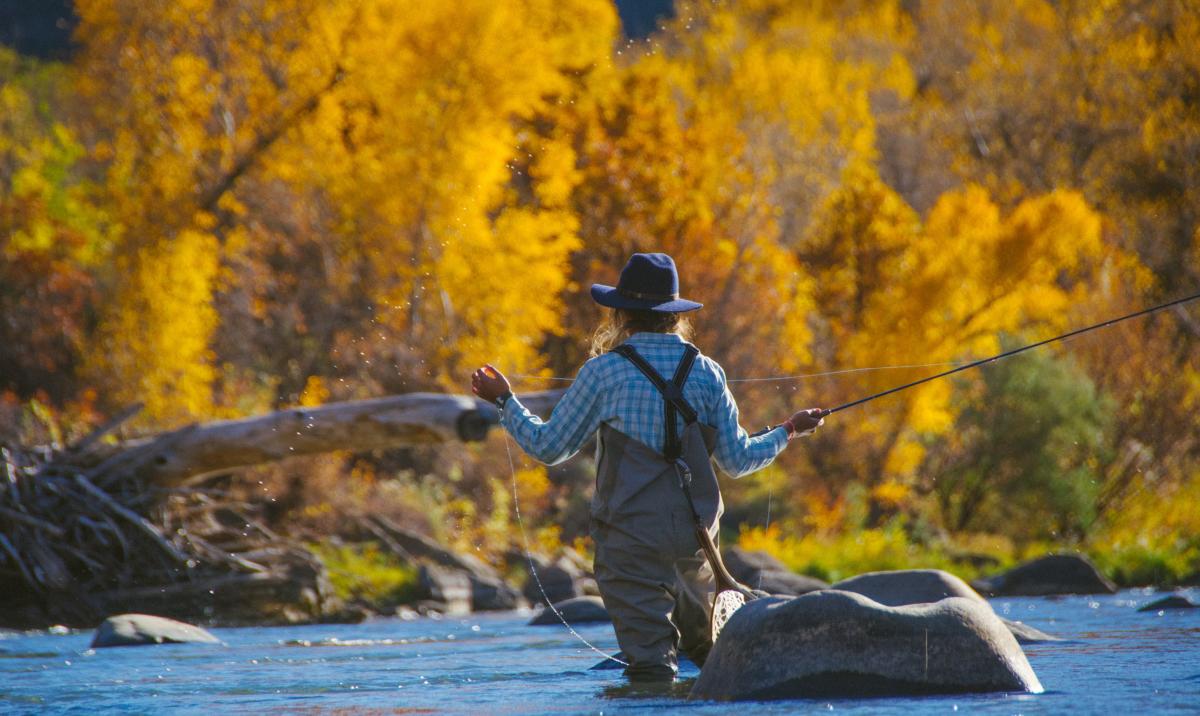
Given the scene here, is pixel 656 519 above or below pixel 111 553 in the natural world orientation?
above

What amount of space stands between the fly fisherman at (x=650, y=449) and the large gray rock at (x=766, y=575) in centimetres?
642

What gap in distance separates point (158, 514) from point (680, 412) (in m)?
8.37

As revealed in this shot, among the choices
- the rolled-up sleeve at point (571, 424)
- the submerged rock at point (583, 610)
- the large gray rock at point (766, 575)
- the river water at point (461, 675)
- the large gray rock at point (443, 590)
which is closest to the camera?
the river water at point (461, 675)

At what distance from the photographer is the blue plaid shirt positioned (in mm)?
6156

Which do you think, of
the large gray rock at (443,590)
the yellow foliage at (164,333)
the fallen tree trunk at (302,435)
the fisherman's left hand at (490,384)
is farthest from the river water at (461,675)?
the yellow foliage at (164,333)

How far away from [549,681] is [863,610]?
196 centimetres

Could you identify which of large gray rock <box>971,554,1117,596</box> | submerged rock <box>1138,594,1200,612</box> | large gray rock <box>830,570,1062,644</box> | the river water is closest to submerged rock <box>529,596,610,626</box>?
the river water

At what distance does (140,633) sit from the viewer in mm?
10523

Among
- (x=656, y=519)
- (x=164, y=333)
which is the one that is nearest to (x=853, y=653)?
(x=656, y=519)

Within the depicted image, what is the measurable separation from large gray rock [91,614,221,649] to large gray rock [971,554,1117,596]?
7.42 meters

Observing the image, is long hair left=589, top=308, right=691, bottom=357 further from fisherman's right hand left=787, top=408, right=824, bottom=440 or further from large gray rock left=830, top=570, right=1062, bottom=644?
large gray rock left=830, top=570, right=1062, bottom=644

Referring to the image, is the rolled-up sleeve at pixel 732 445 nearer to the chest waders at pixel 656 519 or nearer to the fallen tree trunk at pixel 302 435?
the chest waders at pixel 656 519

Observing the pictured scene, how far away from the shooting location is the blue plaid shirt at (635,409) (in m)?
6.16

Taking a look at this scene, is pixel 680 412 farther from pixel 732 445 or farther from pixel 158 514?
pixel 158 514
